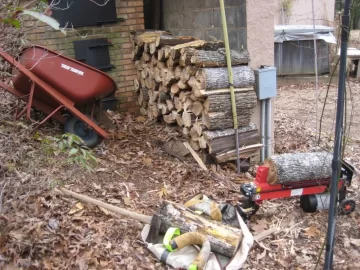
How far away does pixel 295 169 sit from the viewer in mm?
3445

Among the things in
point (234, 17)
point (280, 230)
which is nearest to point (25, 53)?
point (234, 17)

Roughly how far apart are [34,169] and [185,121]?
6.09 feet

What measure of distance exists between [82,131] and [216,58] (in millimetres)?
1904

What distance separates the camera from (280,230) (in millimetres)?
3369

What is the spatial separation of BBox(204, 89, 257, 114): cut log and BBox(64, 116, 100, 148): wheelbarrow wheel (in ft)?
4.99

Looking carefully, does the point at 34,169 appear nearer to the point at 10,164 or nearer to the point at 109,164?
the point at 10,164

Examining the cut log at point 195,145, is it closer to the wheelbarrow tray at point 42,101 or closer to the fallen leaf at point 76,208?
the wheelbarrow tray at point 42,101

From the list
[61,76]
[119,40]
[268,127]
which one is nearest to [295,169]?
[268,127]

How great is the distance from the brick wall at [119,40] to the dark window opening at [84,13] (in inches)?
3.3

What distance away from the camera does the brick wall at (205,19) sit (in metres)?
4.24

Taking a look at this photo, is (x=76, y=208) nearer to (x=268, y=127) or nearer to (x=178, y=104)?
(x=178, y=104)

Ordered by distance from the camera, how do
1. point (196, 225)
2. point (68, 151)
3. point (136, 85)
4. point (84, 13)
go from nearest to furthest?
point (196, 225) → point (68, 151) → point (84, 13) → point (136, 85)

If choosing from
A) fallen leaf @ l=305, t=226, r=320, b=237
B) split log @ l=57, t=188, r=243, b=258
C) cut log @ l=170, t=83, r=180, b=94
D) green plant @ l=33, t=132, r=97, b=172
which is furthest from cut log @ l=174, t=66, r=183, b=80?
fallen leaf @ l=305, t=226, r=320, b=237

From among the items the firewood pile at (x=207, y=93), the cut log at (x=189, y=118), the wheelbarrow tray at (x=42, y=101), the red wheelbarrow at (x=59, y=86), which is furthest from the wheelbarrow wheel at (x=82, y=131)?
the cut log at (x=189, y=118)
